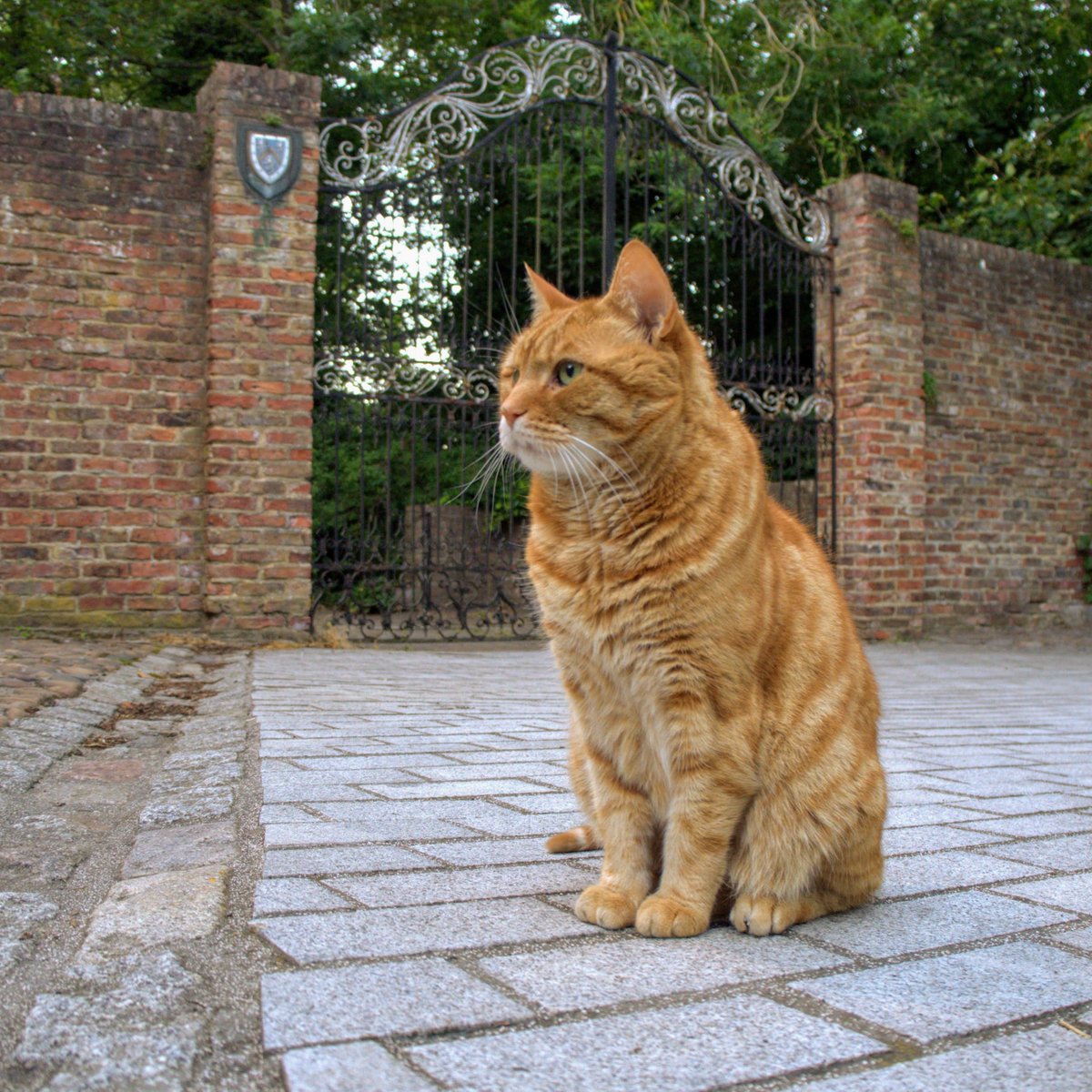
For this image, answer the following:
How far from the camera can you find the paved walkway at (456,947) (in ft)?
→ 4.44

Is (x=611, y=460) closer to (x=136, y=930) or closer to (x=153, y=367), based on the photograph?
(x=136, y=930)

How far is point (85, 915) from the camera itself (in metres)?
2.00

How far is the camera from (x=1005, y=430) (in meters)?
10.8

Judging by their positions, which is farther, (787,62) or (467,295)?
(787,62)

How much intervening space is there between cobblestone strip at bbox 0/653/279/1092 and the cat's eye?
1.13 metres

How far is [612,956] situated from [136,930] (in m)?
0.77

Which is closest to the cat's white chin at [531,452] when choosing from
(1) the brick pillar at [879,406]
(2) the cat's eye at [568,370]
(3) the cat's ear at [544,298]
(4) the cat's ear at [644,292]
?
(2) the cat's eye at [568,370]

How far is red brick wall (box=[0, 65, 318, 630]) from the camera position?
7.37 meters

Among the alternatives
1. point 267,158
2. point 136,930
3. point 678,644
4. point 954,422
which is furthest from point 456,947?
point 954,422

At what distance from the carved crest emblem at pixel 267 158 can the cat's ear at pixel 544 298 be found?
5930mm

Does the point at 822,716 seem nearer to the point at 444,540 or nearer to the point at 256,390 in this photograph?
the point at 256,390

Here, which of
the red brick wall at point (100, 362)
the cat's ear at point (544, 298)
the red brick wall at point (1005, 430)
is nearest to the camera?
the cat's ear at point (544, 298)

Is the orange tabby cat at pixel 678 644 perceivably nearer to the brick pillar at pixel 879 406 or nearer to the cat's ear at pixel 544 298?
the cat's ear at pixel 544 298

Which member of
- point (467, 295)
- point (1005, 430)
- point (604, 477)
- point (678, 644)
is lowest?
point (678, 644)
